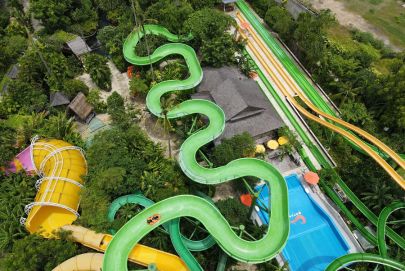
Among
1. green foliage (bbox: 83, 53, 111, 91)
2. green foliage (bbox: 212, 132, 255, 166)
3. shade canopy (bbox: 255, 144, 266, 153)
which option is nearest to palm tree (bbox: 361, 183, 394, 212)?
shade canopy (bbox: 255, 144, 266, 153)

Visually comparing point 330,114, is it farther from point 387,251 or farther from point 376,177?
point 387,251

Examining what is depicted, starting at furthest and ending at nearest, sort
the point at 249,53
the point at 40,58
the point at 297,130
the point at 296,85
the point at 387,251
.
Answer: the point at 249,53 → the point at 296,85 → the point at 40,58 → the point at 297,130 → the point at 387,251

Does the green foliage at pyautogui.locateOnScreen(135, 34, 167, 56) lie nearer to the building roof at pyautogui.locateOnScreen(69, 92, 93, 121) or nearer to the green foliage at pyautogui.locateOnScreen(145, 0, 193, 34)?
the green foliage at pyautogui.locateOnScreen(145, 0, 193, 34)

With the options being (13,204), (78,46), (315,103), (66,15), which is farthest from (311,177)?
(66,15)

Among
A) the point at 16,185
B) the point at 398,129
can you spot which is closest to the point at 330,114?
the point at 398,129

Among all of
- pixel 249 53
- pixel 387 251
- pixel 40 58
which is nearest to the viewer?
pixel 387 251

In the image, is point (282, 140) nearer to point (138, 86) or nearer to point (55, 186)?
point (138, 86)

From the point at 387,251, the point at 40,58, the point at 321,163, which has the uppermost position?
the point at 40,58
